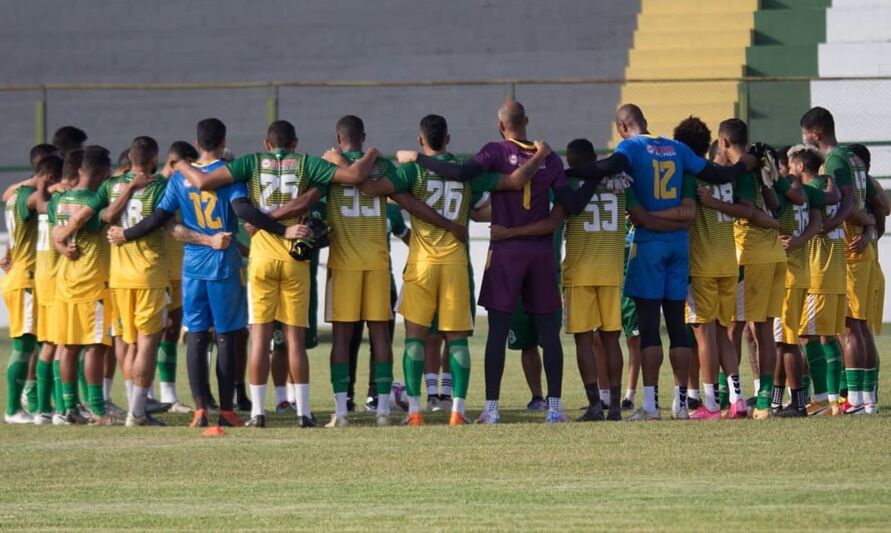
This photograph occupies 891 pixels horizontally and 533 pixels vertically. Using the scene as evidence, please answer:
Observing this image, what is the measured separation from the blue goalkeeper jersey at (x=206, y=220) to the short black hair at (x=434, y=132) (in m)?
1.43

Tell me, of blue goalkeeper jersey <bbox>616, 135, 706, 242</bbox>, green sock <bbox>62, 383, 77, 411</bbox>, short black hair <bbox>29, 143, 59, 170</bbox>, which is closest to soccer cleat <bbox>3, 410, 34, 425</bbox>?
green sock <bbox>62, 383, 77, 411</bbox>

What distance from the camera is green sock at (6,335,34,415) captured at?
42.1ft

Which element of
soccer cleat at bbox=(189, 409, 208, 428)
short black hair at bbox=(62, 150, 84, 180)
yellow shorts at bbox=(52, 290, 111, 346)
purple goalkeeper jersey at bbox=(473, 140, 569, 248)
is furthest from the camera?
short black hair at bbox=(62, 150, 84, 180)

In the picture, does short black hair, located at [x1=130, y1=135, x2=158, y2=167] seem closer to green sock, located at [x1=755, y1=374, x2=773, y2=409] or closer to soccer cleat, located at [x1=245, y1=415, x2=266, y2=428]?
soccer cleat, located at [x1=245, y1=415, x2=266, y2=428]

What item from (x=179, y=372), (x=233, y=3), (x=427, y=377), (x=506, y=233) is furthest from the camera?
(x=233, y=3)

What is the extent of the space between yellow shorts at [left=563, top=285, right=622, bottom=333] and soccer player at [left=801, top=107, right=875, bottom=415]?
A: 5.05 ft

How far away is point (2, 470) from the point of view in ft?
32.1

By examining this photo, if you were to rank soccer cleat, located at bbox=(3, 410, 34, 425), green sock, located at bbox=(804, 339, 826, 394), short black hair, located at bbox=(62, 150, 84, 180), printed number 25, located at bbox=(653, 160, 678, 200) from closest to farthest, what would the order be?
1. printed number 25, located at bbox=(653, 160, 678, 200)
2. green sock, located at bbox=(804, 339, 826, 394)
3. short black hair, located at bbox=(62, 150, 84, 180)
4. soccer cleat, located at bbox=(3, 410, 34, 425)

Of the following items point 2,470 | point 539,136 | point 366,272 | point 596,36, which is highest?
point 596,36

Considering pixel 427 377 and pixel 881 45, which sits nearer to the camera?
pixel 427 377

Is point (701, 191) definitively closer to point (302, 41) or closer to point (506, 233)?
point (506, 233)

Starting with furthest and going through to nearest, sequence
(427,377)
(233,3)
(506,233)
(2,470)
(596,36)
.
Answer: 1. (233,3)
2. (596,36)
3. (427,377)
4. (506,233)
5. (2,470)

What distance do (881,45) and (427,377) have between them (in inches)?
590

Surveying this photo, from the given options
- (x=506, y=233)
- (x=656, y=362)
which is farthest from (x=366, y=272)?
(x=656, y=362)
